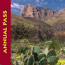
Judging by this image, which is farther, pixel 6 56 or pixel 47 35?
pixel 47 35

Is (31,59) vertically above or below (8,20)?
below

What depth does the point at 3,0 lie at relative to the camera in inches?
98.7

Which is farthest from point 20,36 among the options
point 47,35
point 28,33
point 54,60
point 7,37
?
point 7,37

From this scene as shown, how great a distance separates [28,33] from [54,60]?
47.1 ft

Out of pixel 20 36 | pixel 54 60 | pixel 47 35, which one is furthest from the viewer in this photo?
pixel 47 35

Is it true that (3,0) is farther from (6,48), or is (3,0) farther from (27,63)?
(27,63)

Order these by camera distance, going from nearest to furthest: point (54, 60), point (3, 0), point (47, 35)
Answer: point (3, 0) → point (54, 60) → point (47, 35)

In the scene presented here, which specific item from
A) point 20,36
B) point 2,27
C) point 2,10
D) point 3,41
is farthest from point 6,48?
point 20,36

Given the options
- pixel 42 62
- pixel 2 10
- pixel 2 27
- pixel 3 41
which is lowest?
pixel 42 62

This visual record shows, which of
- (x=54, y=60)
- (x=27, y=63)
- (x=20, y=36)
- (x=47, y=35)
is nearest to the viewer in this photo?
(x=27, y=63)

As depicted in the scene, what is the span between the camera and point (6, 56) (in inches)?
102

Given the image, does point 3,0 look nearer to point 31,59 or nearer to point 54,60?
point 31,59

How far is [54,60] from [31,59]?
0.60 m

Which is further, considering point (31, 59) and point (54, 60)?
point (54, 60)
